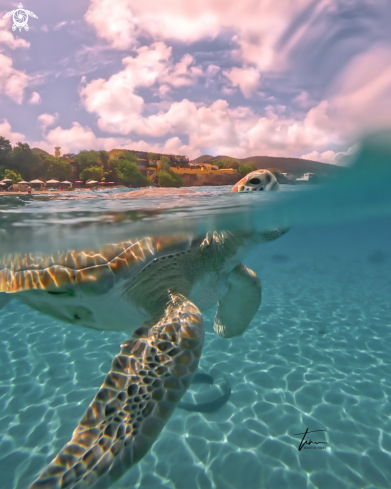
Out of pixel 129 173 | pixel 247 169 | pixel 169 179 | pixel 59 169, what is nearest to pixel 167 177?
pixel 169 179

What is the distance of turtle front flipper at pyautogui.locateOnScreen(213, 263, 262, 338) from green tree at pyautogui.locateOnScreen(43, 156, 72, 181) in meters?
32.6

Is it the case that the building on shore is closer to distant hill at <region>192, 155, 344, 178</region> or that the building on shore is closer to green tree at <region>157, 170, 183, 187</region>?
green tree at <region>157, 170, 183, 187</region>

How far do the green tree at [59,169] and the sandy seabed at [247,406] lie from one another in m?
28.1

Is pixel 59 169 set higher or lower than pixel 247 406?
higher

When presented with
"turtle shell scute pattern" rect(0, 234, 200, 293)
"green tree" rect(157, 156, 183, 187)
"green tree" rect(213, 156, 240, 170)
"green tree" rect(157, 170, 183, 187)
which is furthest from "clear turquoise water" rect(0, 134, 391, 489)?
"green tree" rect(157, 156, 183, 187)

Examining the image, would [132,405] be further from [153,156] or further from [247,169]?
[153,156]

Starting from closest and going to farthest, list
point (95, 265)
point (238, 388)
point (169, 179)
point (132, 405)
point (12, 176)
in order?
point (132, 405) < point (95, 265) < point (238, 388) < point (169, 179) < point (12, 176)

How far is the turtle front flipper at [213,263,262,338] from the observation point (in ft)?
14.9

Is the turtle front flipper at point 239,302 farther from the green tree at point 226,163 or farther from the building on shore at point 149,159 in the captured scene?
the building on shore at point 149,159

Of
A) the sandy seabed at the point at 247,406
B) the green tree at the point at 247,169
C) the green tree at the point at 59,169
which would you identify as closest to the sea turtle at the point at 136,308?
the green tree at the point at 247,169

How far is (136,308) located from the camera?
335 centimetres

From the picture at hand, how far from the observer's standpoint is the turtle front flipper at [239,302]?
4.53 meters

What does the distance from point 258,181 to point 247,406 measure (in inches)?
142

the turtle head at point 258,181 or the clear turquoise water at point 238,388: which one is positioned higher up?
the turtle head at point 258,181
